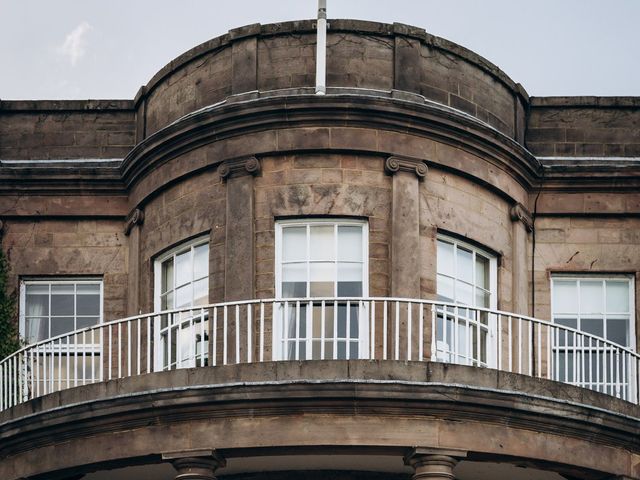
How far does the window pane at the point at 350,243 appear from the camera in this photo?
3089cm

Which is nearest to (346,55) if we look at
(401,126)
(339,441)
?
(401,126)

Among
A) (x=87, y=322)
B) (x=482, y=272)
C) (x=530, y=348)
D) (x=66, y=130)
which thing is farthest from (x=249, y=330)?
(x=66, y=130)

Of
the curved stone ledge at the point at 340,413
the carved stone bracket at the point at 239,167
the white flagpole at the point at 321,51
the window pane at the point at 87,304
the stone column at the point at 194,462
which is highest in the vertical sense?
the white flagpole at the point at 321,51

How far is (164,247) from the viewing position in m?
32.1

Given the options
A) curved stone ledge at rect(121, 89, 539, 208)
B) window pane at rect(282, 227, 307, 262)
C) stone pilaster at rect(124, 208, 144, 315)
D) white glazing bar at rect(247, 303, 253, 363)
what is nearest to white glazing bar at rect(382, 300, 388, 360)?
window pane at rect(282, 227, 307, 262)

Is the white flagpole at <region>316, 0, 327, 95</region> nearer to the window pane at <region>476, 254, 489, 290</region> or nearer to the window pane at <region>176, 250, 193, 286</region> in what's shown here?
the window pane at <region>176, 250, 193, 286</region>

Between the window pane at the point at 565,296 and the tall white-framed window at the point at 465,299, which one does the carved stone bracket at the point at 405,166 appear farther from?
the window pane at the point at 565,296

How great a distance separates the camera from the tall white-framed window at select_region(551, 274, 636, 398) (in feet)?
106

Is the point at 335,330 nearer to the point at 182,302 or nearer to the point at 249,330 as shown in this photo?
the point at 249,330

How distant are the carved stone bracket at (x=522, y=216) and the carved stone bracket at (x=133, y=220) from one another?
5386mm

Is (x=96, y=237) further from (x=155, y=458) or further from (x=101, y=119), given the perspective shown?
(x=155, y=458)

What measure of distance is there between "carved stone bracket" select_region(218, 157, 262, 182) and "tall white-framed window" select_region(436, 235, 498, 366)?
2.74 metres

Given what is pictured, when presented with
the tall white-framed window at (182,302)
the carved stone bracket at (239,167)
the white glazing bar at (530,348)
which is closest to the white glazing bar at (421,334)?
the white glazing bar at (530,348)

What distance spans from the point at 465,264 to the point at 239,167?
136 inches
